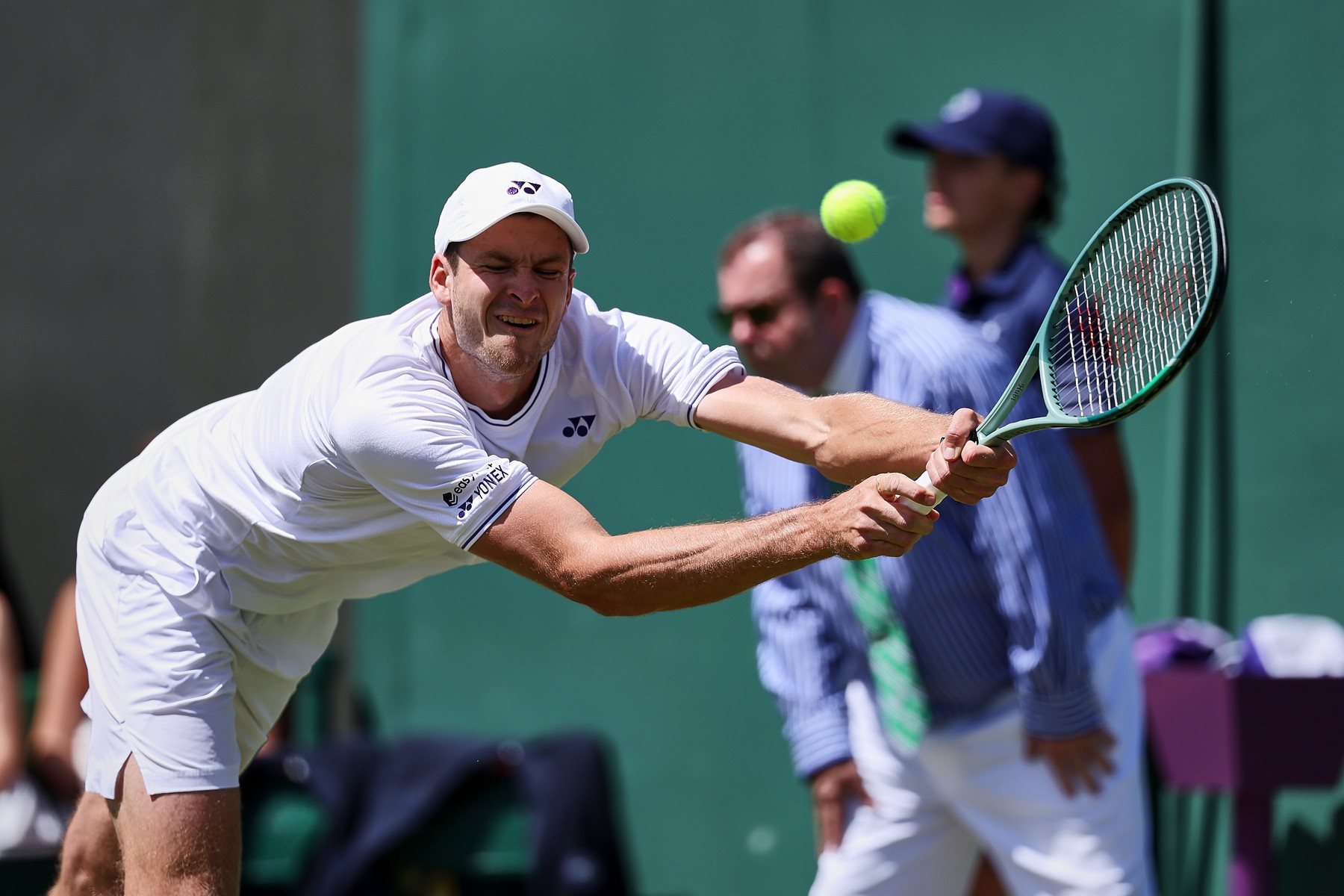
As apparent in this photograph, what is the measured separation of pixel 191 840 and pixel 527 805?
2419mm

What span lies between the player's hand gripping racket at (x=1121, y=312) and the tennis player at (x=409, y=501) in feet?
0.58

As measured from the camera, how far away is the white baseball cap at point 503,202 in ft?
9.86

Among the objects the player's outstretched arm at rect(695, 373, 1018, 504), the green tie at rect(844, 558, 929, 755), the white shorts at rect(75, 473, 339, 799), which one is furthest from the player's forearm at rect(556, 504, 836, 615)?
the green tie at rect(844, 558, 929, 755)

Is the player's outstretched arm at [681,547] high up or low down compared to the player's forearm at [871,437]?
down

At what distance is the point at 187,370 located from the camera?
6.87 meters

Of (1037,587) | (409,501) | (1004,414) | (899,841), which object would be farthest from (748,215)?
(1004,414)

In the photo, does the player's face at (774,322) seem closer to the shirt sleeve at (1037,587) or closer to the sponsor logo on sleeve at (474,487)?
the shirt sleeve at (1037,587)

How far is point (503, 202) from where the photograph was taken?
3004mm

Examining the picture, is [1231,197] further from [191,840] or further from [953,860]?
[191,840]

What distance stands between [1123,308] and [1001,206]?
1920 mm

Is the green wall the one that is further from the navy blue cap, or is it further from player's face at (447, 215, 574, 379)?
player's face at (447, 215, 574, 379)

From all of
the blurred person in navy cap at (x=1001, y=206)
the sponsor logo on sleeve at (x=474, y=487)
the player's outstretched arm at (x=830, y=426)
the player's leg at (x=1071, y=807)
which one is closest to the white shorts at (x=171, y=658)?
the sponsor logo on sleeve at (x=474, y=487)

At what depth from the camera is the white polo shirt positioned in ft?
9.61

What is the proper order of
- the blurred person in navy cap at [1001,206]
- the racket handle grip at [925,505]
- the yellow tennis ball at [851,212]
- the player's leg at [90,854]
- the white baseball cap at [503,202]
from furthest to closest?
the blurred person in navy cap at [1001,206] < the yellow tennis ball at [851,212] < the player's leg at [90,854] < the white baseball cap at [503,202] < the racket handle grip at [925,505]
